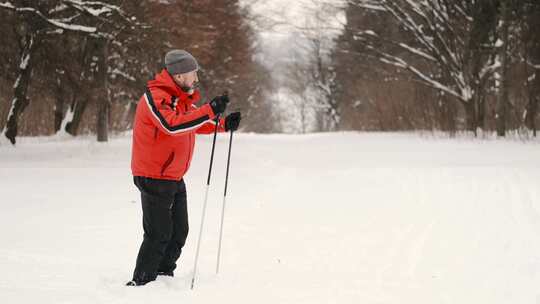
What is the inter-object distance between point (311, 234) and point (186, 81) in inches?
119

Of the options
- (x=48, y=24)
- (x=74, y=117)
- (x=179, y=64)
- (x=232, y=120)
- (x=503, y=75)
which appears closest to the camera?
(x=179, y=64)

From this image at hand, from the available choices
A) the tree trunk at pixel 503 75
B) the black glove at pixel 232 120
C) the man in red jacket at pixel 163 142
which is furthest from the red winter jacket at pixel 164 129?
the tree trunk at pixel 503 75

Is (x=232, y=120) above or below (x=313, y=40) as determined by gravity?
below

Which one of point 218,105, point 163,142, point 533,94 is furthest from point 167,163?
point 533,94

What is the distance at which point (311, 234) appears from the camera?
6.92 metres

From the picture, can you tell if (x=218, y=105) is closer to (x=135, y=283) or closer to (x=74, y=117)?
(x=135, y=283)

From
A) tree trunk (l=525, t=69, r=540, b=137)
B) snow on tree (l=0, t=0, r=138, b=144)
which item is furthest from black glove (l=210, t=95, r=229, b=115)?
tree trunk (l=525, t=69, r=540, b=137)

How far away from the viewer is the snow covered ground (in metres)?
4.69

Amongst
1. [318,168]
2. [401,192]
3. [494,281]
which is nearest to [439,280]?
[494,281]

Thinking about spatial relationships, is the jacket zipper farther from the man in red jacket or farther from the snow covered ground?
the snow covered ground

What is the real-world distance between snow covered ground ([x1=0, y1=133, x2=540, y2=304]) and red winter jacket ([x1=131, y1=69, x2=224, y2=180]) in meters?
0.89

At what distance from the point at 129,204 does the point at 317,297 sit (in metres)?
4.65

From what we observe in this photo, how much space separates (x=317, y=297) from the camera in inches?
181

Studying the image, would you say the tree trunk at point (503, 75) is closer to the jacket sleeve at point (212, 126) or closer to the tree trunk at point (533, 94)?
the tree trunk at point (533, 94)
